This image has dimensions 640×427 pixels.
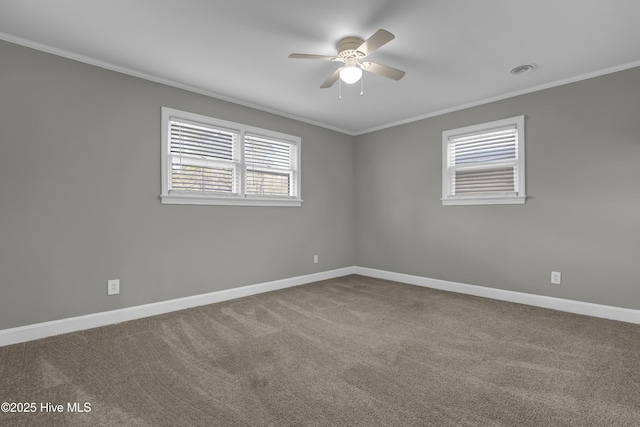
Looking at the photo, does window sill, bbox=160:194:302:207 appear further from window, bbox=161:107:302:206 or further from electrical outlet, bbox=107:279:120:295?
electrical outlet, bbox=107:279:120:295

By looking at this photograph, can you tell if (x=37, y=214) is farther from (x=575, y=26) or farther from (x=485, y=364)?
(x=575, y=26)

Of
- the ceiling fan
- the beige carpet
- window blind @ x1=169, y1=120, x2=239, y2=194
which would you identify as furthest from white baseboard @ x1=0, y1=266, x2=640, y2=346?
the ceiling fan

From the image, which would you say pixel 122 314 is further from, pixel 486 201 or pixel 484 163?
pixel 484 163

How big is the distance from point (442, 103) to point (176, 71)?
3221mm

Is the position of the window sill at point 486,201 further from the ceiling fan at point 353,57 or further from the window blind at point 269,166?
the window blind at point 269,166

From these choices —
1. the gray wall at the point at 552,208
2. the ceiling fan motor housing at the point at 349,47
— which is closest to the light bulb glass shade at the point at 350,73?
the ceiling fan motor housing at the point at 349,47

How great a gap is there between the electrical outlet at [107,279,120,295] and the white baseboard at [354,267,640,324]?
3.65 m

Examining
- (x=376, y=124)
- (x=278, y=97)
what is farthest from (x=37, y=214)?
(x=376, y=124)

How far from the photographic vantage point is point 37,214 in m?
2.63

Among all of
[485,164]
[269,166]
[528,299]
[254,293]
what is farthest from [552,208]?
[254,293]

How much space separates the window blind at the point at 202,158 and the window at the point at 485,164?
2.92 metres

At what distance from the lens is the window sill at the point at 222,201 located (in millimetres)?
3377

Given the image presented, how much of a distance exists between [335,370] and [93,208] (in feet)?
8.57

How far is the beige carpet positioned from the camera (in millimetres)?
1650
